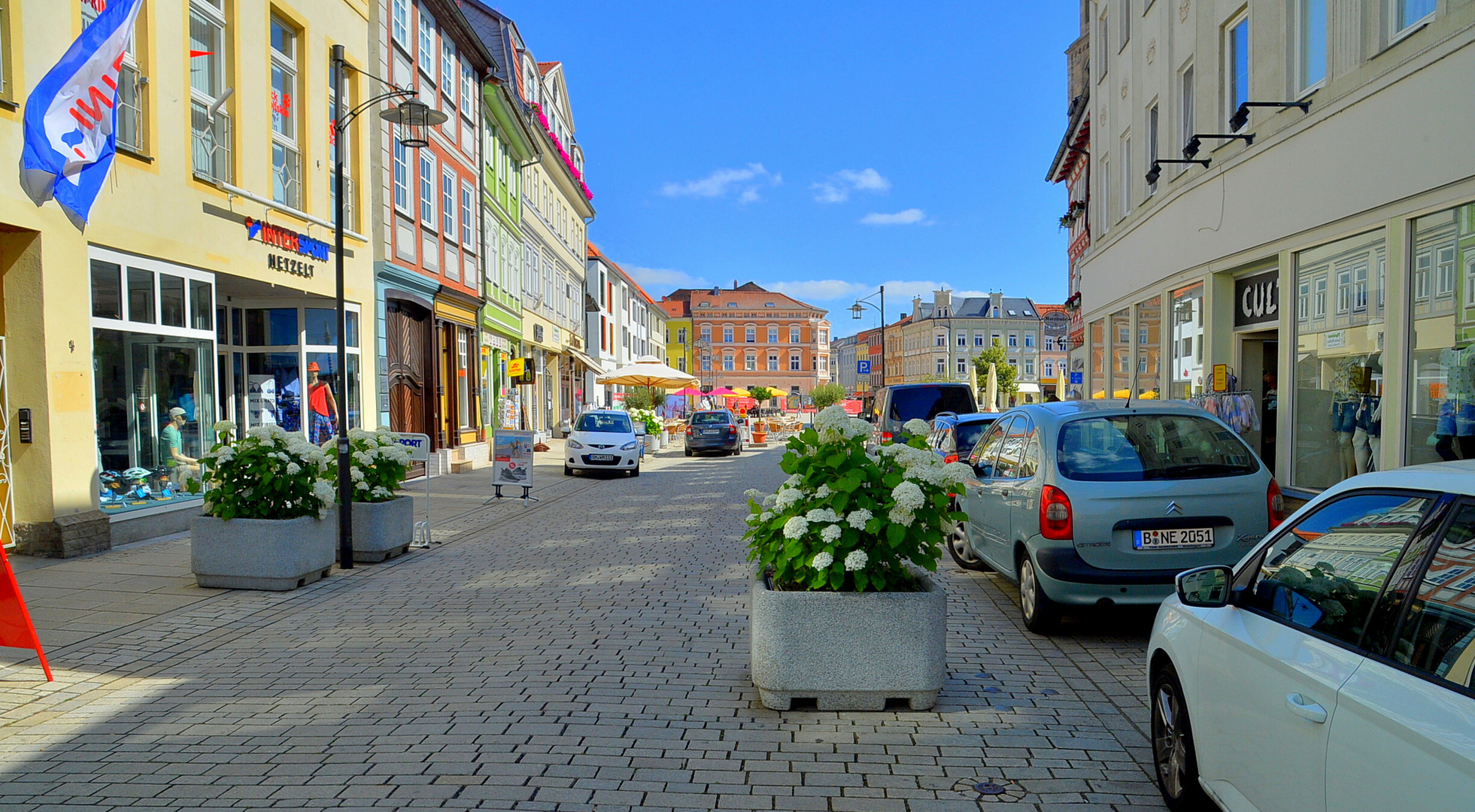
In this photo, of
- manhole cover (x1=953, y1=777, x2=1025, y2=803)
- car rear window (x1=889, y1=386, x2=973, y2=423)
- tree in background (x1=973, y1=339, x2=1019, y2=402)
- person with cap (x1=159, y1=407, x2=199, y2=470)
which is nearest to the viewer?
manhole cover (x1=953, y1=777, x2=1025, y2=803)

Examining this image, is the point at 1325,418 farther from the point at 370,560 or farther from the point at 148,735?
the point at 148,735

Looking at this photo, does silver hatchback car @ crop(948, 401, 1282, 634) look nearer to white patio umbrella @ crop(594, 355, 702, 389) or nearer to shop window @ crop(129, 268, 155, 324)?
shop window @ crop(129, 268, 155, 324)

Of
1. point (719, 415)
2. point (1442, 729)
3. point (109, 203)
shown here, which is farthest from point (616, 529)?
point (719, 415)

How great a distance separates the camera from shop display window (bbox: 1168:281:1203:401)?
14516 mm

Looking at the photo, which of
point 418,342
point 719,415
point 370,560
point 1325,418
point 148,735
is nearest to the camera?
point 148,735

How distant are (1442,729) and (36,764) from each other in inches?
206

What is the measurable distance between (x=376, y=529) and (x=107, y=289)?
420cm

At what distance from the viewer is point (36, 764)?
4.27m

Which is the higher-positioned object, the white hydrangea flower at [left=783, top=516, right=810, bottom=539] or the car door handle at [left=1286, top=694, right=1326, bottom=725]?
the white hydrangea flower at [left=783, top=516, right=810, bottom=539]

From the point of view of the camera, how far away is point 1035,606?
6637 millimetres

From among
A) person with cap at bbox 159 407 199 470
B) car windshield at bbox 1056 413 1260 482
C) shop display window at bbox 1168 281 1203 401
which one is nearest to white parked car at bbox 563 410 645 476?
person with cap at bbox 159 407 199 470

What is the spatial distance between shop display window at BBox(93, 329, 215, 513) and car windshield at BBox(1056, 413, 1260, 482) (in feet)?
31.0

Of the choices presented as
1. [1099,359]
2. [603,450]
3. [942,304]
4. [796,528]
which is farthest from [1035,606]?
[942,304]

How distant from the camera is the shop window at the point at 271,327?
1569cm
